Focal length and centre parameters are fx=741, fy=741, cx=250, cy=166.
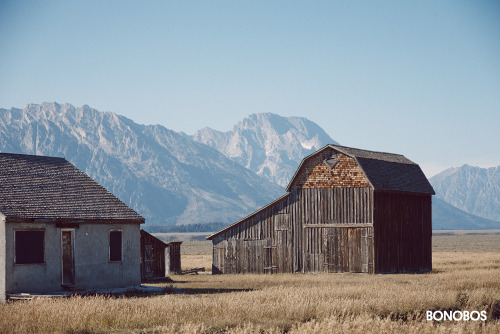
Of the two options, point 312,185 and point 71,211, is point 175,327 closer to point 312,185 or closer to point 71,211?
point 71,211

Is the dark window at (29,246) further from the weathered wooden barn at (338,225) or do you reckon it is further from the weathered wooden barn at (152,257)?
the weathered wooden barn at (338,225)

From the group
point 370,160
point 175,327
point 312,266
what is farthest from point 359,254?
point 175,327

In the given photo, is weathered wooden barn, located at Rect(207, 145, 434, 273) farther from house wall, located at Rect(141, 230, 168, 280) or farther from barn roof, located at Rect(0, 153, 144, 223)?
barn roof, located at Rect(0, 153, 144, 223)

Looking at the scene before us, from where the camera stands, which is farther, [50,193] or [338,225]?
[338,225]

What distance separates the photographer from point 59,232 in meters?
30.9

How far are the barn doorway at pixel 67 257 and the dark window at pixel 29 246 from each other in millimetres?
1564

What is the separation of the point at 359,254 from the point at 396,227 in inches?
144

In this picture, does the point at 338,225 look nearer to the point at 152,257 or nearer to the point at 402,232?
the point at 402,232

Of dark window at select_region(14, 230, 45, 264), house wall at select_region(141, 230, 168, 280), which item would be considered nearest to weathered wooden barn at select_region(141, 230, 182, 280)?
house wall at select_region(141, 230, 168, 280)

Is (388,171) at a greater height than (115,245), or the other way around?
(388,171)

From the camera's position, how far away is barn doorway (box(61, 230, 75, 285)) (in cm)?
3170

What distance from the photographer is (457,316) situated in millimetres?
21906

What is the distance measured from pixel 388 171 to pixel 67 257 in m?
22.6

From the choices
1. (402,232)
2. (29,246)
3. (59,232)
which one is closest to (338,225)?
(402,232)
